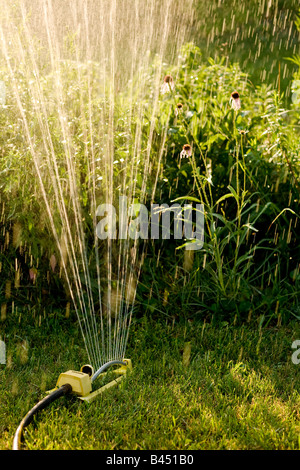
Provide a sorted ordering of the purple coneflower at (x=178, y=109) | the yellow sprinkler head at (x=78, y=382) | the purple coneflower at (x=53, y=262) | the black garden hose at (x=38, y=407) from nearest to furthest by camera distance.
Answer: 1. the black garden hose at (x=38, y=407)
2. the yellow sprinkler head at (x=78, y=382)
3. the purple coneflower at (x=178, y=109)
4. the purple coneflower at (x=53, y=262)

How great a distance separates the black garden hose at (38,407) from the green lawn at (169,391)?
0.05 m

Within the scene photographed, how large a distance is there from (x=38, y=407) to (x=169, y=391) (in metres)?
0.64

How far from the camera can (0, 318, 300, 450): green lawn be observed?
188 cm

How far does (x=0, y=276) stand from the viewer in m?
3.26

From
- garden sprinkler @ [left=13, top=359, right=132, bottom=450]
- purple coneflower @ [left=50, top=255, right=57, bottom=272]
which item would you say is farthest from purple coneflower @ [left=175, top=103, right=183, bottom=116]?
garden sprinkler @ [left=13, top=359, right=132, bottom=450]

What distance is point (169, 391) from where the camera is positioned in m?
2.22

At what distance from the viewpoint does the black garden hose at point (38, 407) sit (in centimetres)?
181

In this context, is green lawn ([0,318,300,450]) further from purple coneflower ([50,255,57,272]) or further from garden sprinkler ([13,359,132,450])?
purple coneflower ([50,255,57,272])

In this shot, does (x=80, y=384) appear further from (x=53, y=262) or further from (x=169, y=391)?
(x=53, y=262)

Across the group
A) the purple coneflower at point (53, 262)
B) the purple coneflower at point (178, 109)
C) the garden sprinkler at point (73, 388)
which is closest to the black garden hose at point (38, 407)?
the garden sprinkler at point (73, 388)

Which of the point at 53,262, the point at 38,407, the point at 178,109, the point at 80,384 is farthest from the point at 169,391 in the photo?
the point at 178,109

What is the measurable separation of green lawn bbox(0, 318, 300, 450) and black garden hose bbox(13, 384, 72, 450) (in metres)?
0.05

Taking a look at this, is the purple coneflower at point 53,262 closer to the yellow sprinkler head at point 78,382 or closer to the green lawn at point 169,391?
the green lawn at point 169,391
